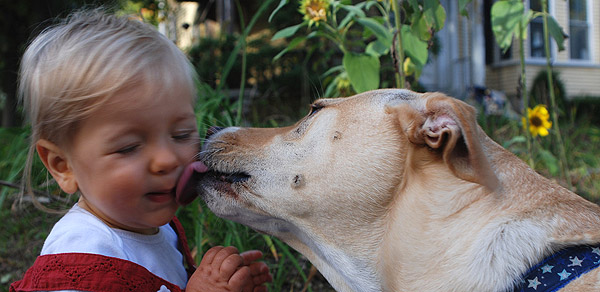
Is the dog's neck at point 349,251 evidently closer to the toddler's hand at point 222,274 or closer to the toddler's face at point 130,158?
the toddler's hand at point 222,274

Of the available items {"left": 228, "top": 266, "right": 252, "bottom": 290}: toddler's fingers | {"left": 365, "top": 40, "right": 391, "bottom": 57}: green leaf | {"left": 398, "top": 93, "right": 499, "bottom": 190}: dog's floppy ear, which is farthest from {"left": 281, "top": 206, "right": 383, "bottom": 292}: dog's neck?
{"left": 365, "top": 40, "right": 391, "bottom": 57}: green leaf

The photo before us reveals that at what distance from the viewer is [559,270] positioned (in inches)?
55.8

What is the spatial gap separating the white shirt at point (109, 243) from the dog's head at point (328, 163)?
12.0 inches

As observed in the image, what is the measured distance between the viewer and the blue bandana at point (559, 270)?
1408 mm

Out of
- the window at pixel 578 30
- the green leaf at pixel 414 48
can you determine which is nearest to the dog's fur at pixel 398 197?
the green leaf at pixel 414 48

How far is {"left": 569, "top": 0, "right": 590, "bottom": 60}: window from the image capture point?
1529cm

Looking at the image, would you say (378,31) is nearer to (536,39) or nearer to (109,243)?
(109,243)

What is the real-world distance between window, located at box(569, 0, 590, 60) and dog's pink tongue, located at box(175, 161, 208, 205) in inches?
650

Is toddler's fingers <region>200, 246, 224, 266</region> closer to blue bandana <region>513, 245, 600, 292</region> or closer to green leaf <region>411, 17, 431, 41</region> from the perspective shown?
blue bandana <region>513, 245, 600, 292</region>

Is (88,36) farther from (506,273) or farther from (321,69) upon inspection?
(321,69)

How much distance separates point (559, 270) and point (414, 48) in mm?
1434

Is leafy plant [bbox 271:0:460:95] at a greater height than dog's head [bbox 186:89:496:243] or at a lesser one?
greater

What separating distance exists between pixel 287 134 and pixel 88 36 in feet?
2.85

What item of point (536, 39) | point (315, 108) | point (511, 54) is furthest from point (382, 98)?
point (536, 39)
